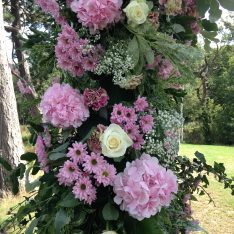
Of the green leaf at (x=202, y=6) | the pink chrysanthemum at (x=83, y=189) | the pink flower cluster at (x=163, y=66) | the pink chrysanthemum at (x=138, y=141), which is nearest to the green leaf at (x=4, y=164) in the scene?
the pink chrysanthemum at (x=83, y=189)

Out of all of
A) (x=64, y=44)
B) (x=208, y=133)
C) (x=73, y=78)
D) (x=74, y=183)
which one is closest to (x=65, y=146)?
(x=74, y=183)

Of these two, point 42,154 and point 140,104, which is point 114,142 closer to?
point 140,104

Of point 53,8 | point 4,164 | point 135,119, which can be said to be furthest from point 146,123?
point 4,164

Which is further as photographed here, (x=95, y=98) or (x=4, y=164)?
(x=4, y=164)

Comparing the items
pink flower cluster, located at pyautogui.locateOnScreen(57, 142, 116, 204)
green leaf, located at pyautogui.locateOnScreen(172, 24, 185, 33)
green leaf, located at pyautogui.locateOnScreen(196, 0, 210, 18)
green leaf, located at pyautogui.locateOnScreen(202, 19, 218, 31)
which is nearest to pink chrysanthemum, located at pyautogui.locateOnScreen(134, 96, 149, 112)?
pink flower cluster, located at pyautogui.locateOnScreen(57, 142, 116, 204)

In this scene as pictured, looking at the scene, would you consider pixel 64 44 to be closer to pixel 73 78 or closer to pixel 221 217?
pixel 73 78

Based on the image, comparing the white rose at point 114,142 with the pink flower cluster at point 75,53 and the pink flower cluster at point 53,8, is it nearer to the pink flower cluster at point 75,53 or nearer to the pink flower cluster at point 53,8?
the pink flower cluster at point 75,53

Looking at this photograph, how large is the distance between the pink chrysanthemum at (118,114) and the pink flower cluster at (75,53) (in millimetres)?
165

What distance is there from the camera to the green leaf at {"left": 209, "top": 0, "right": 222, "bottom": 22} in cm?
152

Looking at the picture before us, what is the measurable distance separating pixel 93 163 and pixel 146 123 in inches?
9.2

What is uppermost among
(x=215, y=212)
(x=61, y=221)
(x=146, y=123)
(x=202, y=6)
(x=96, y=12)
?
(x=202, y=6)

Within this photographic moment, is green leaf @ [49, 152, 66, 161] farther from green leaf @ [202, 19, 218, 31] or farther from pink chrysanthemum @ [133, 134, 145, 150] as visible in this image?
green leaf @ [202, 19, 218, 31]

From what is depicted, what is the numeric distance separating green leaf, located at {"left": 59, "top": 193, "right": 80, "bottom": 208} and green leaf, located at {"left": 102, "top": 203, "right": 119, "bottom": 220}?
93 millimetres

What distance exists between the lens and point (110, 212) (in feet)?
4.25
